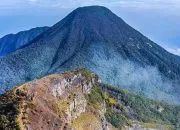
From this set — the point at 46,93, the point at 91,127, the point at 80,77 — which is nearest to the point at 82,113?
the point at 91,127

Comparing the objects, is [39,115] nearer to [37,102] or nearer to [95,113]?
[37,102]

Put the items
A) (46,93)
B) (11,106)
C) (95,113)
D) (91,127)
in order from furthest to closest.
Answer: (95,113) → (91,127) → (46,93) → (11,106)

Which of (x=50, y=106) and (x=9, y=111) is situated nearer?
(x=9, y=111)

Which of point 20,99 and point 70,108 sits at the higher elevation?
point 20,99

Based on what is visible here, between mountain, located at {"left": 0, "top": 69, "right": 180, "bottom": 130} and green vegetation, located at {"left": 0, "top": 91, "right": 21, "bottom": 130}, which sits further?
mountain, located at {"left": 0, "top": 69, "right": 180, "bottom": 130}

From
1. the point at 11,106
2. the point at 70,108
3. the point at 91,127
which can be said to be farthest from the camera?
the point at 91,127

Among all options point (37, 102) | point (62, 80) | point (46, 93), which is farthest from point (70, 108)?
point (37, 102)

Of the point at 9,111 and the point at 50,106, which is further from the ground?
the point at 9,111

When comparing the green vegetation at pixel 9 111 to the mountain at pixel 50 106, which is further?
the mountain at pixel 50 106

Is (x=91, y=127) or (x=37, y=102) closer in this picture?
(x=37, y=102)

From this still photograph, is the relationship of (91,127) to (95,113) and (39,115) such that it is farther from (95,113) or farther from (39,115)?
(39,115)
